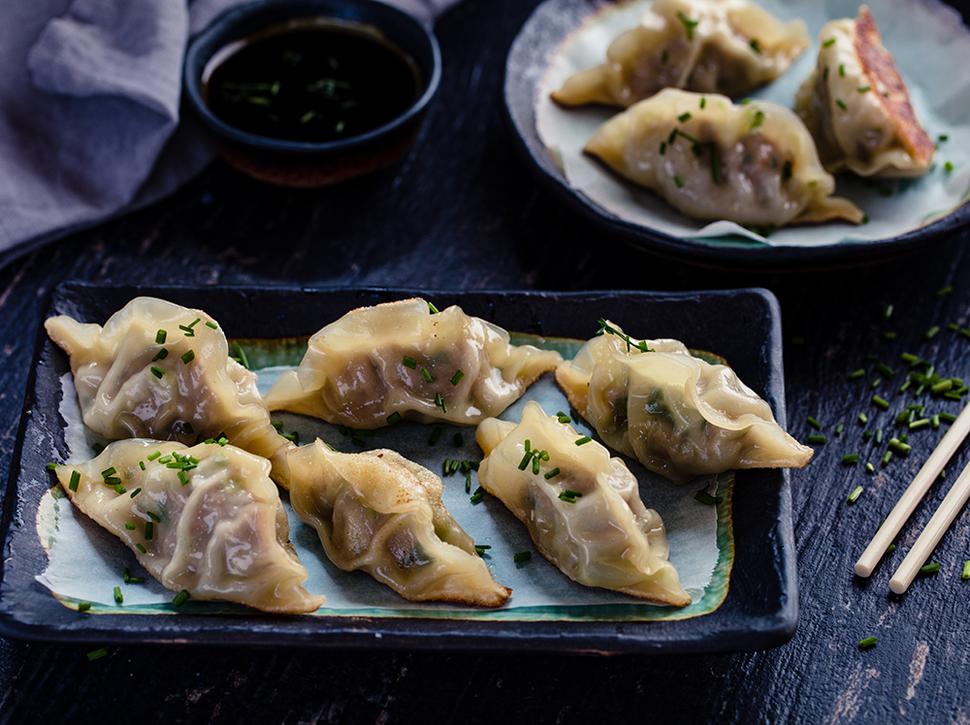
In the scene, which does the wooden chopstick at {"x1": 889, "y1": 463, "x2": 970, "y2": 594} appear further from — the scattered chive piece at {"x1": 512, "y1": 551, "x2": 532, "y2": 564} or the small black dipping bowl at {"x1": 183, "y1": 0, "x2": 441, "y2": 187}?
the small black dipping bowl at {"x1": 183, "y1": 0, "x2": 441, "y2": 187}

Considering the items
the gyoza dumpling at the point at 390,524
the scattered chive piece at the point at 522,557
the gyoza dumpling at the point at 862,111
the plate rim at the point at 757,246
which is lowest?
the scattered chive piece at the point at 522,557

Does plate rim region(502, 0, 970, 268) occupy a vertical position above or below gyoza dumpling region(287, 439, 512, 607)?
above

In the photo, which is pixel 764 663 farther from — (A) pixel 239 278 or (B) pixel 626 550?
(A) pixel 239 278

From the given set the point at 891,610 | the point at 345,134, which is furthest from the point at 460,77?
the point at 891,610

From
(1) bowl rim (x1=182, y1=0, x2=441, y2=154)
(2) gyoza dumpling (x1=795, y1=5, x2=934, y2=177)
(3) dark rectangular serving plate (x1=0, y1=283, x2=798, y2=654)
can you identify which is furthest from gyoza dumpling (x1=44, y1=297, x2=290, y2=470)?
(2) gyoza dumpling (x1=795, y1=5, x2=934, y2=177)

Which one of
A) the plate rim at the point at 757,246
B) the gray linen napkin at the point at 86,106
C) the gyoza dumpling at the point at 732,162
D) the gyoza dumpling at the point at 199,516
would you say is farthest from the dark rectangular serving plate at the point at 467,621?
the gray linen napkin at the point at 86,106

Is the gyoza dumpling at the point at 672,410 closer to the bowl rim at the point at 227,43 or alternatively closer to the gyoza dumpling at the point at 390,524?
the gyoza dumpling at the point at 390,524

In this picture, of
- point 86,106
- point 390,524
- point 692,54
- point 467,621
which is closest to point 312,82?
point 86,106
